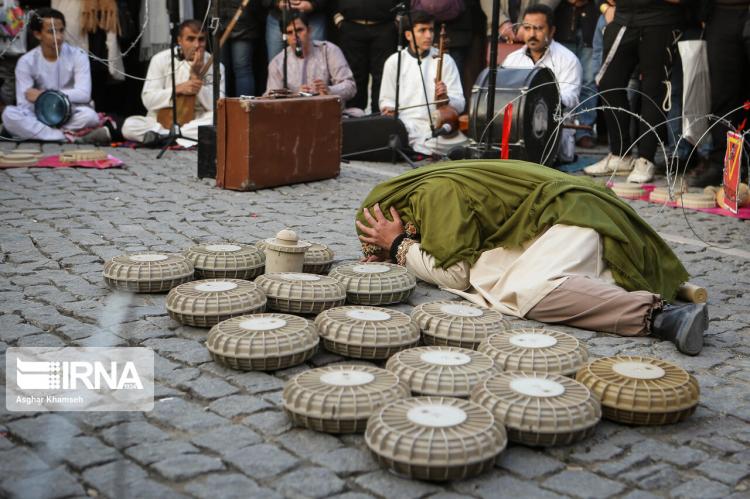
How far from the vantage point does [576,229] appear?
148 inches

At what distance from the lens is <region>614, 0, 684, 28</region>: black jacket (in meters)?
7.37

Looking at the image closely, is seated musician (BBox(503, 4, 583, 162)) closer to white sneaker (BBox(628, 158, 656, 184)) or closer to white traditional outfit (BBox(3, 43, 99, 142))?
white sneaker (BBox(628, 158, 656, 184))

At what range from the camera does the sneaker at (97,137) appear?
359 inches

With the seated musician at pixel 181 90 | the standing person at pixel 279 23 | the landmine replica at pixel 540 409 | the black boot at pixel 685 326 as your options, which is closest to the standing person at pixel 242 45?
the standing person at pixel 279 23

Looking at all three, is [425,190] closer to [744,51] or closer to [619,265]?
[619,265]

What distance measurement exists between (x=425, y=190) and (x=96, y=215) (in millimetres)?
2714

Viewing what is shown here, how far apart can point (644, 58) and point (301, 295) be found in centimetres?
487

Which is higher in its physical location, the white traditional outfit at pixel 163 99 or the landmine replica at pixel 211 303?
the white traditional outfit at pixel 163 99

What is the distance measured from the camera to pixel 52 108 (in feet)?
29.5

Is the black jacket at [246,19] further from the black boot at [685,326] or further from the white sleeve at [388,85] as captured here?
the black boot at [685,326]

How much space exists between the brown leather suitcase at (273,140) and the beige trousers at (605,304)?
3506mm

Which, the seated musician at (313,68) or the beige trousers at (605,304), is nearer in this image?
the beige trousers at (605,304)

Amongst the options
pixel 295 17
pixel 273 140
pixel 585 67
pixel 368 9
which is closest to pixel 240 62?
pixel 295 17

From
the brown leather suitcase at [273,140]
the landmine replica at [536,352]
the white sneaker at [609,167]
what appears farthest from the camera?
the white sneaker at [609,167]
